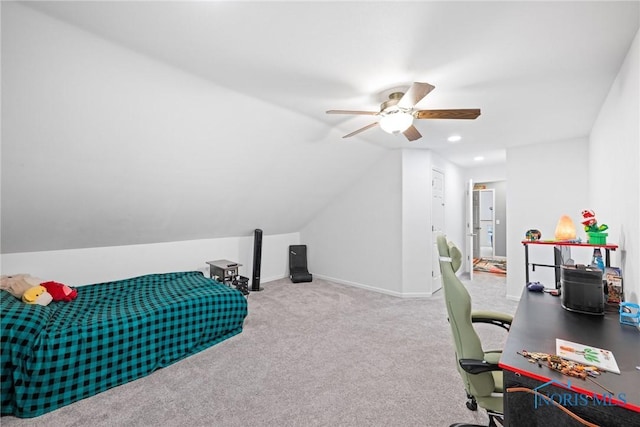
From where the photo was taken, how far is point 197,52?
5.98 ft

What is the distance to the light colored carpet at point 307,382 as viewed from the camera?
1.83m

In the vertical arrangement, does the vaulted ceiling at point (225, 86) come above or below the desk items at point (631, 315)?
above

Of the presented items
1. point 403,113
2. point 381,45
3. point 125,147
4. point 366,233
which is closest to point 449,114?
point 403,113

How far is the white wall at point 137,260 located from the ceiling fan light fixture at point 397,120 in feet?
11.3

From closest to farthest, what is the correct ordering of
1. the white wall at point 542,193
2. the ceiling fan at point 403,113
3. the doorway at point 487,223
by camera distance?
the ceiling fan at point 403,113
the white wall at point 542,193
the doorway at point 487,223

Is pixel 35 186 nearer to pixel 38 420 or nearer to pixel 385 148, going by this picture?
pixel 38 420

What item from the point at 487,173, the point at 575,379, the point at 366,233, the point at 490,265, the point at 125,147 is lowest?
the point at 490,265

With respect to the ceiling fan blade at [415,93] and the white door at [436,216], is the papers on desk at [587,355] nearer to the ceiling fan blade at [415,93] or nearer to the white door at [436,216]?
the ceiling fan blade at [415,93]

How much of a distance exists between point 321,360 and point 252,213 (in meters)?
2.53

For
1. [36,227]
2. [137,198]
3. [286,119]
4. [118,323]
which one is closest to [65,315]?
[118,323]

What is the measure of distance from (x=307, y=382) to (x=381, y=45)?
2522 millimetres

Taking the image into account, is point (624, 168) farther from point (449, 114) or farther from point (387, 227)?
point (387, 227)

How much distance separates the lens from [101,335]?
2.16 m

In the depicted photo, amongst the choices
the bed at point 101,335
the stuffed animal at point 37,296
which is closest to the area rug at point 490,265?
the bed at point 101,335
